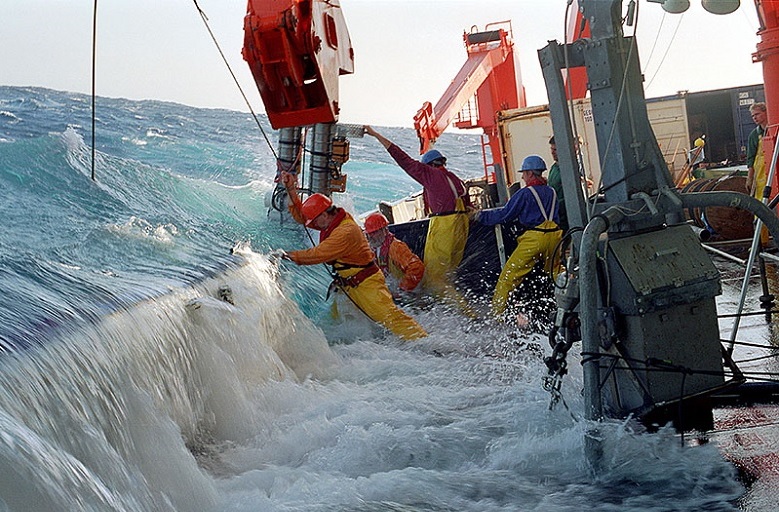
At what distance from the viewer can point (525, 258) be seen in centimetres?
925

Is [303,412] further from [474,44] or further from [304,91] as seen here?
[474,44]

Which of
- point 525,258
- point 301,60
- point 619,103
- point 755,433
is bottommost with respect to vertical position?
point 755,433

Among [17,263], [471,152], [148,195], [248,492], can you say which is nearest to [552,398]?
[248,492]

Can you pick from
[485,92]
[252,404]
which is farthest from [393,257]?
[485,92]

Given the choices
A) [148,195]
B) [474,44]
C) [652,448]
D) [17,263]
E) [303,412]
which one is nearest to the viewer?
[652,448]

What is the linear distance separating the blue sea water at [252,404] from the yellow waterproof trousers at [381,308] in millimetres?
155

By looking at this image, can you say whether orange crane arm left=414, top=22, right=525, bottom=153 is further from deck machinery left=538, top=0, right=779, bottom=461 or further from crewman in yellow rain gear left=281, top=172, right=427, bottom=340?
deck machinery left=538, top=0, right=779, bottom=461

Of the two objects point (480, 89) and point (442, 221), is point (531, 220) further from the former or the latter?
point (480, 89)

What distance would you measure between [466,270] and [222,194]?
9969mm

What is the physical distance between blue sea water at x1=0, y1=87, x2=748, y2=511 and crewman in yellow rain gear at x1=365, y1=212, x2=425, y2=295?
641 millimetres

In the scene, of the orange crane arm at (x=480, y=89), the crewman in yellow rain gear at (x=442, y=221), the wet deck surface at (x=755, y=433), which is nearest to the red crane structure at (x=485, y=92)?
the orange crane arm at (x=480, y=89)

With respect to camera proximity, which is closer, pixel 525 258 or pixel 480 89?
pixel 525 258

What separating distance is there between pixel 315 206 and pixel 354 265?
2.20 ft

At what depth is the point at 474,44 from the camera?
19.8 metres
